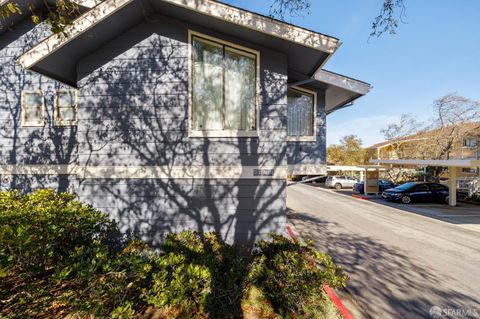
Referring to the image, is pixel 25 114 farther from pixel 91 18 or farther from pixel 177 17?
pixel 177 17

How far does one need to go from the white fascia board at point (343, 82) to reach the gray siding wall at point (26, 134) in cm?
842

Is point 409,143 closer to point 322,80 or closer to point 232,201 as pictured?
point 322,80

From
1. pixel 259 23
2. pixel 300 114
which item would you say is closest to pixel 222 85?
pixel 259 23

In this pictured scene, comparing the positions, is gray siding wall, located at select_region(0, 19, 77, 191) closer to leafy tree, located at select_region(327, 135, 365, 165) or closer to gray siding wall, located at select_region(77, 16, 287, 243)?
gray siding wall, located at select_region(77, 16, 287, 243)

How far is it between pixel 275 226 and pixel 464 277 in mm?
5224

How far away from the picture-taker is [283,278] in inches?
161

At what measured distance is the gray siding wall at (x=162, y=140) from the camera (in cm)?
577

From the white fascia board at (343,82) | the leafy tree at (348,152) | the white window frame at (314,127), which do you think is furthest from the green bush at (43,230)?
the leafy tree at (348,152)

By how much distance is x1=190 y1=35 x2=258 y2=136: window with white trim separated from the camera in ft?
19.4

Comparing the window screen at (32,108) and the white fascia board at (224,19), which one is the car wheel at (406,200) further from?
the window screen at (32,108)

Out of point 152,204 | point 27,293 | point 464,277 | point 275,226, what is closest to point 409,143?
point 464,277

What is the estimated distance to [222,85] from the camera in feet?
19.5

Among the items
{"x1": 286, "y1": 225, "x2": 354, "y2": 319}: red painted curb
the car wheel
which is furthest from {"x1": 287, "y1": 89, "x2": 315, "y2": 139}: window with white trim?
the car wheel

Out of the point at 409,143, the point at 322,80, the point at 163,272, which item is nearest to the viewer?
the point at 163,272
